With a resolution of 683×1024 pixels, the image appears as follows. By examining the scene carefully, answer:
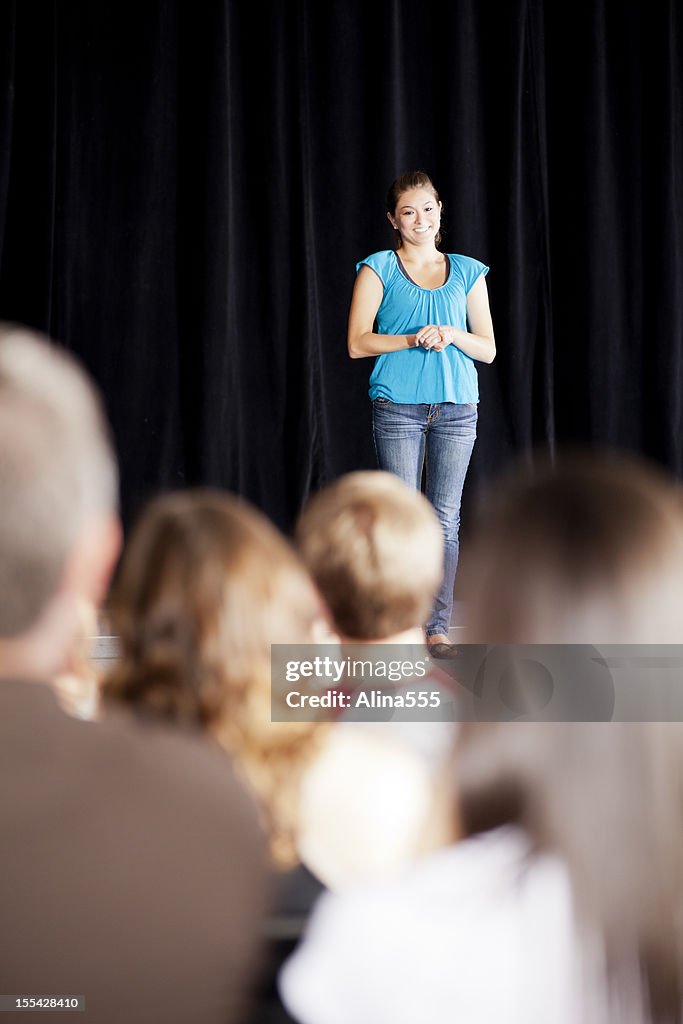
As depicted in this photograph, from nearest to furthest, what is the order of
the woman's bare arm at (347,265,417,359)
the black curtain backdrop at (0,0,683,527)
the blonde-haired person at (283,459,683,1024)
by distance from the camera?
1. the blonde-haired person at (283,459,683,1024)
2. the woman's bare arm at (347,265,417,359)
3. the black curtain backdrop at (0,0,683,527)

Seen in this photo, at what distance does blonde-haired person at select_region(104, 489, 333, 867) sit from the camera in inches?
33.6

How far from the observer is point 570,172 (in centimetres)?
463

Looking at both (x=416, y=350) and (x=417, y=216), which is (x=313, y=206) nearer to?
(x=417, y=216)

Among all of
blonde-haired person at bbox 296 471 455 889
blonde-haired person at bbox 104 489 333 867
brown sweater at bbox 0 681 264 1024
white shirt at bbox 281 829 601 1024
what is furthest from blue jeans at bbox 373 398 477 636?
brown sweater at bbox 0 681 264 1024

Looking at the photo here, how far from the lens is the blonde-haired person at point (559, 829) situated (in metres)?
0.70

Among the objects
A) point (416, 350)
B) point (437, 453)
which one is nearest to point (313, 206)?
point (416, 350)

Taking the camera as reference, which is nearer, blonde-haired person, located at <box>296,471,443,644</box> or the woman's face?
blonde-haired person, located at <box>296,471,443,644</box>

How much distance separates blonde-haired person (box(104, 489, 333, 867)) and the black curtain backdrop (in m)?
3.44

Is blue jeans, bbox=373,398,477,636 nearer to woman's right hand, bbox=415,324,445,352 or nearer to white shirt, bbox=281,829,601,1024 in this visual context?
woman's right hand, bbox=415,324,445,352

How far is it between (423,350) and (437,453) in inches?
11.2

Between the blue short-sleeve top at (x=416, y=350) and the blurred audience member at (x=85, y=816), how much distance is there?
250 cm

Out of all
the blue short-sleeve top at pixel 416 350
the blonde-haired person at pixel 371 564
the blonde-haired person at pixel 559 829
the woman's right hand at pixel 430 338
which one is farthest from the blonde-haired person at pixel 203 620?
the blue short-sleeve top at pixel 416 350

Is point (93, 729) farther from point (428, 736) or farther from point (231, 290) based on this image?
point (231, 290)

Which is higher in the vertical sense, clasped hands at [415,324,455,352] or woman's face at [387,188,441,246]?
woman's face at [387,188,441,246]
